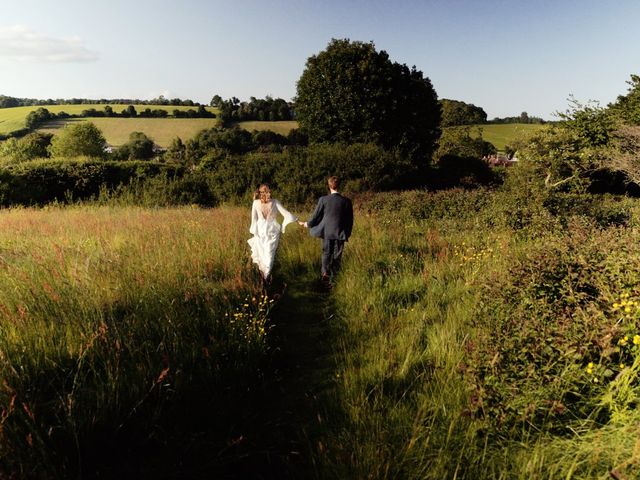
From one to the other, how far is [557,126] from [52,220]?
19.6 meters

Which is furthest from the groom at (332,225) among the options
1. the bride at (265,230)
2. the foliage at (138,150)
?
the foliage at (138,150)

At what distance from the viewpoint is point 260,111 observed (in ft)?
238

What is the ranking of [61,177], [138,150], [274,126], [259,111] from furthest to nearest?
[259,111], [274,126], [138,150], [61,177]

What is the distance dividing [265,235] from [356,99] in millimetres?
15993

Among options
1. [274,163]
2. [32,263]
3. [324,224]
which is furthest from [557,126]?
[32,263]

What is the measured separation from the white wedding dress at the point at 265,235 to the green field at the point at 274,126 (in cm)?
5838

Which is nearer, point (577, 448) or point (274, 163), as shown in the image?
point (577, 448)

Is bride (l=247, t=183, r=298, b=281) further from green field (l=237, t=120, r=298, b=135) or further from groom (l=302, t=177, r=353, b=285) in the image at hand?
green field (l=237, t=120, r=298, b=135)

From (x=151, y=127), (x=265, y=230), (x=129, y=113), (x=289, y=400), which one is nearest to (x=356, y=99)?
(x=265, y=230)

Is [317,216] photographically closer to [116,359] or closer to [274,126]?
[116,359]

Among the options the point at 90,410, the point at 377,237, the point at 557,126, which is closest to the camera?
the point at 90,410

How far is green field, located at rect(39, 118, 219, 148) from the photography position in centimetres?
6900

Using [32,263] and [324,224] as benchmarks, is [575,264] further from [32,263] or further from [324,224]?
[32,263]

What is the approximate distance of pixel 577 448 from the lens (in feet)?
7.17
